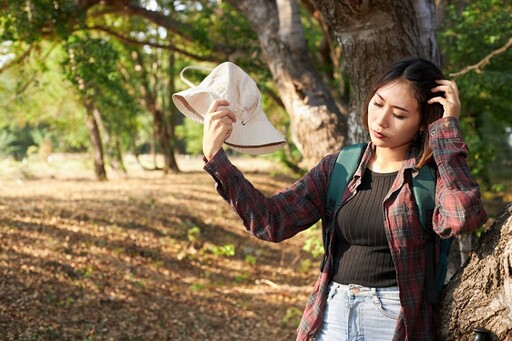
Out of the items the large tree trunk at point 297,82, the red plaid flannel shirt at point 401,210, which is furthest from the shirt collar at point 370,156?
the large tree trunk at point 297,82

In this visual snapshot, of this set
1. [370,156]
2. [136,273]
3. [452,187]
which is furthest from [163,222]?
[452,187]

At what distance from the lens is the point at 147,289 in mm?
8234

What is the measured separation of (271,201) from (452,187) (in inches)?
27.7

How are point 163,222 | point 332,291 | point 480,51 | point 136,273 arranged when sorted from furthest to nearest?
point 163,222, point 136,273, point 480,51, point 332,291

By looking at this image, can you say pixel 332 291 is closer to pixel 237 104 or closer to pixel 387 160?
pixel 387 160

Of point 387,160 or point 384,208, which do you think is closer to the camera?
point 384,208

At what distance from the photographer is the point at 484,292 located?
2178 millimetres

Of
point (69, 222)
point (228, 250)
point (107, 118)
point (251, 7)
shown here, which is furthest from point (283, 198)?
point (107, 118)

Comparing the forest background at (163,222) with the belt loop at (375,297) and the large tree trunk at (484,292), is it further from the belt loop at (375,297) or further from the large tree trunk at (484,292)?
the belt loop at (375,297)

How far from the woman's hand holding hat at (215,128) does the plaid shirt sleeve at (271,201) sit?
0.11ft

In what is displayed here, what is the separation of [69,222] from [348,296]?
A: 826 cm

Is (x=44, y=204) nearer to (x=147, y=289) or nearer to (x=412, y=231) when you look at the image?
(x=147, y=289)

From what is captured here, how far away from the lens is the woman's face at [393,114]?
220cm

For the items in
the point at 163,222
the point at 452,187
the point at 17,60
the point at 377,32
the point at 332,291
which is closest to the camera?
the point at 452,187
